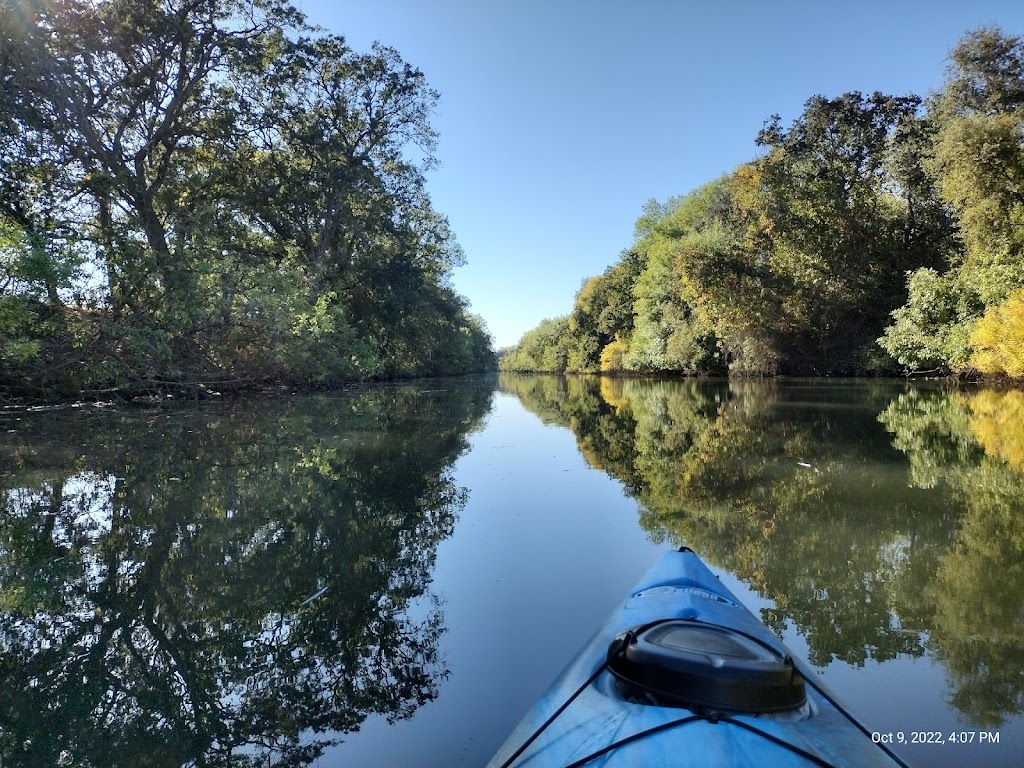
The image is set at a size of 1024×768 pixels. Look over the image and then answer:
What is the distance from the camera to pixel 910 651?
259 cm

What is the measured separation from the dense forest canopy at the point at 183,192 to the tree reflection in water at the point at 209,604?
19.2 feet

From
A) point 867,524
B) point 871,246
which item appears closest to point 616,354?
point 871,246

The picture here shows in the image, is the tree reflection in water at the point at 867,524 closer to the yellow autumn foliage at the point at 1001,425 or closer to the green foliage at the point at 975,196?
the yellow autumn foliage at the point at 1001,425

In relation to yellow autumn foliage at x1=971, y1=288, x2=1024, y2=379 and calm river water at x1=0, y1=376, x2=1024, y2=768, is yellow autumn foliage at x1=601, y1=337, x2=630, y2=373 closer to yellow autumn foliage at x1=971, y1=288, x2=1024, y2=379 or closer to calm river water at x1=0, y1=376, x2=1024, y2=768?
yellow autumn foliage at x1=971, y1=288, x2=1024, y2=379

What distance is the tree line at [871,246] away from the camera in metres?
15.5

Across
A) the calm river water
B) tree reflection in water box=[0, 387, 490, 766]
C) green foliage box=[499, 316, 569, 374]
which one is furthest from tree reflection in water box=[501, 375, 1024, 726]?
green foliage box=[499, 316, 569, 374]

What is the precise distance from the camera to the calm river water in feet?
6.98

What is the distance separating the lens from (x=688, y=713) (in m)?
1.51

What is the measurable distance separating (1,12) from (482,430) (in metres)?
12.0

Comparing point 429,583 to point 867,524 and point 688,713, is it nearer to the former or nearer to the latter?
point 688,713

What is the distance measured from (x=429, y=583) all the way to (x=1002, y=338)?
55.0 ft

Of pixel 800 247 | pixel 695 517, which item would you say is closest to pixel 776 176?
pixel 800 247

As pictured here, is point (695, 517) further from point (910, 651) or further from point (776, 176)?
point (776, 176)

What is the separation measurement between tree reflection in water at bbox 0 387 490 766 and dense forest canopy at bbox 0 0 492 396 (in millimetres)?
5839
